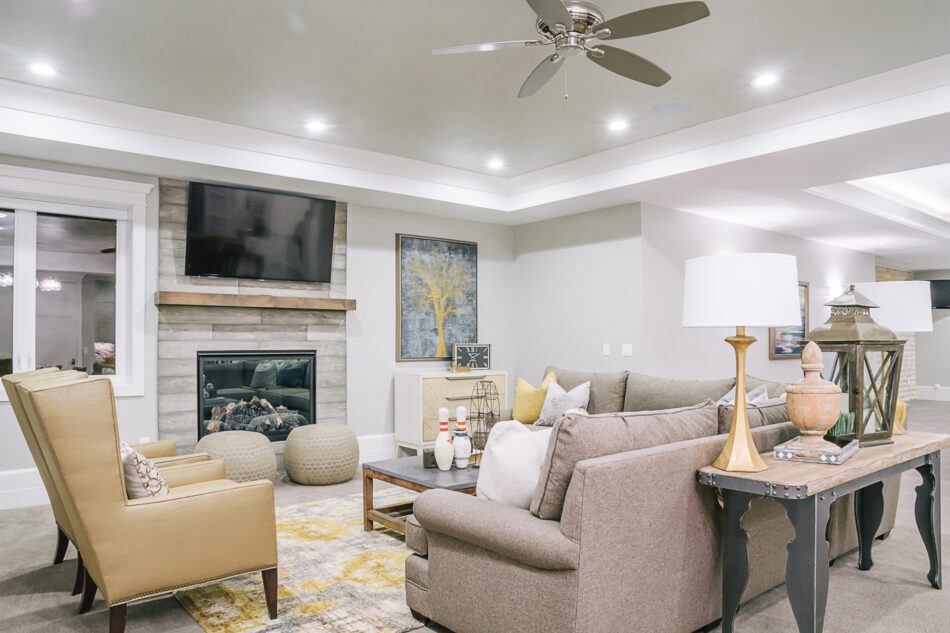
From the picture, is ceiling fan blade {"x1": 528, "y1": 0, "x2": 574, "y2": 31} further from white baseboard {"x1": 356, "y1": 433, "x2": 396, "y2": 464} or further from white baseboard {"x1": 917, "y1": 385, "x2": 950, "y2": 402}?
white baseboard {"x1": 917, "y1": 385, "x2": 950, "y2": 402}

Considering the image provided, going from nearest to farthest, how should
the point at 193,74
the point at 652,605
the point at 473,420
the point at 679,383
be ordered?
the point at 652,605
the point at 193,74
the point at 679,383
the point at 473,420

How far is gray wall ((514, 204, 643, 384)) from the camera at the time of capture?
19.7 ft

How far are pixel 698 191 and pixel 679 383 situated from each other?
80.6 inches

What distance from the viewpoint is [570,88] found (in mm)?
4062

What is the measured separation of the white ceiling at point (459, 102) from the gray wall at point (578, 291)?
0.40 meters

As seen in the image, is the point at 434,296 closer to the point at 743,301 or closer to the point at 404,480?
the point at 404,480

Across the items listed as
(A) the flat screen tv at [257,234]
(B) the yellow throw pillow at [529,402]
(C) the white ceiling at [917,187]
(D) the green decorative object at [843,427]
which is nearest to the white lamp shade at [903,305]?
(D) the green decorative object at [843,427]

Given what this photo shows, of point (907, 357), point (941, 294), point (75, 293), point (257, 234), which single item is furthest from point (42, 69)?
point (941, 294)

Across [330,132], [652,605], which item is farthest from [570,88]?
[652,605]

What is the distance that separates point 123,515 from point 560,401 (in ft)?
10.9

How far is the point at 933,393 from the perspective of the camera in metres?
11.7

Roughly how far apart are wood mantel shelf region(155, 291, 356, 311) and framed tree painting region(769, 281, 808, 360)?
504 cm

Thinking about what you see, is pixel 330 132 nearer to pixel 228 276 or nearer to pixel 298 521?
pixel 228 276

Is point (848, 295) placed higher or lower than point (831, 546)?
higher
